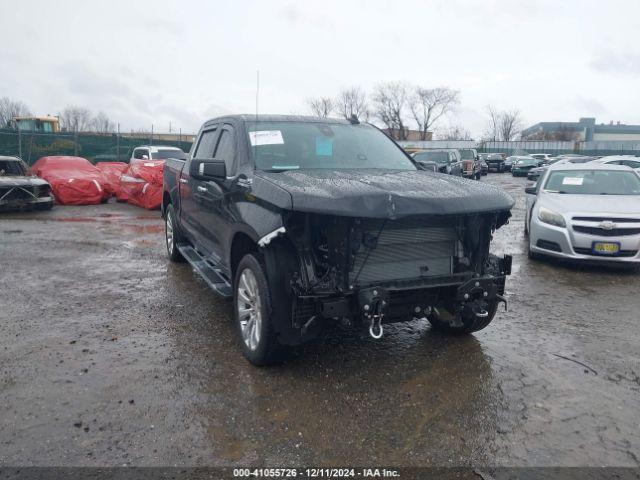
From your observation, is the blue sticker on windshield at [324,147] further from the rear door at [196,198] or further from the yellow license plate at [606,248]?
the yellow license plate at [606,248]

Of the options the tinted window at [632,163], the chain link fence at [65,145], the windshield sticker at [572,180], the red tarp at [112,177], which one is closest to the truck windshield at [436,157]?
the tinted window at [632,163]

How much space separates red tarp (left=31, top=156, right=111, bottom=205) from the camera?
48.2 feet

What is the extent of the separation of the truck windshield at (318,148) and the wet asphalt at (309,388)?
158 cm

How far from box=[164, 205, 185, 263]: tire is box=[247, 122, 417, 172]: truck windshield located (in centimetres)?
279

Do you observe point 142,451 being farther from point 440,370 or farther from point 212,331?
point 440,370

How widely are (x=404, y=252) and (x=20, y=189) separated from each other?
12374mm

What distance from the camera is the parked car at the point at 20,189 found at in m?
12.8

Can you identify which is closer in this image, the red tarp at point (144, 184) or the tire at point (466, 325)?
the tire at point (466, 325)

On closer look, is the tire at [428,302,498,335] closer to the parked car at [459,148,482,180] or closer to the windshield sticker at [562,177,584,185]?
the windshield sticker at [562,177,584,185]

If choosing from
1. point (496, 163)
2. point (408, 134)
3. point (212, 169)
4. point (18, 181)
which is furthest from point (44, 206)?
point (408, 134)

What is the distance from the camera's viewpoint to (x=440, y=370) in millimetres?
4055

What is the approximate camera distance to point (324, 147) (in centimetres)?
482

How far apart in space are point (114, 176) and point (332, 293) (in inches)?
567

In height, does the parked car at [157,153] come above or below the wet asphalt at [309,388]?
above
